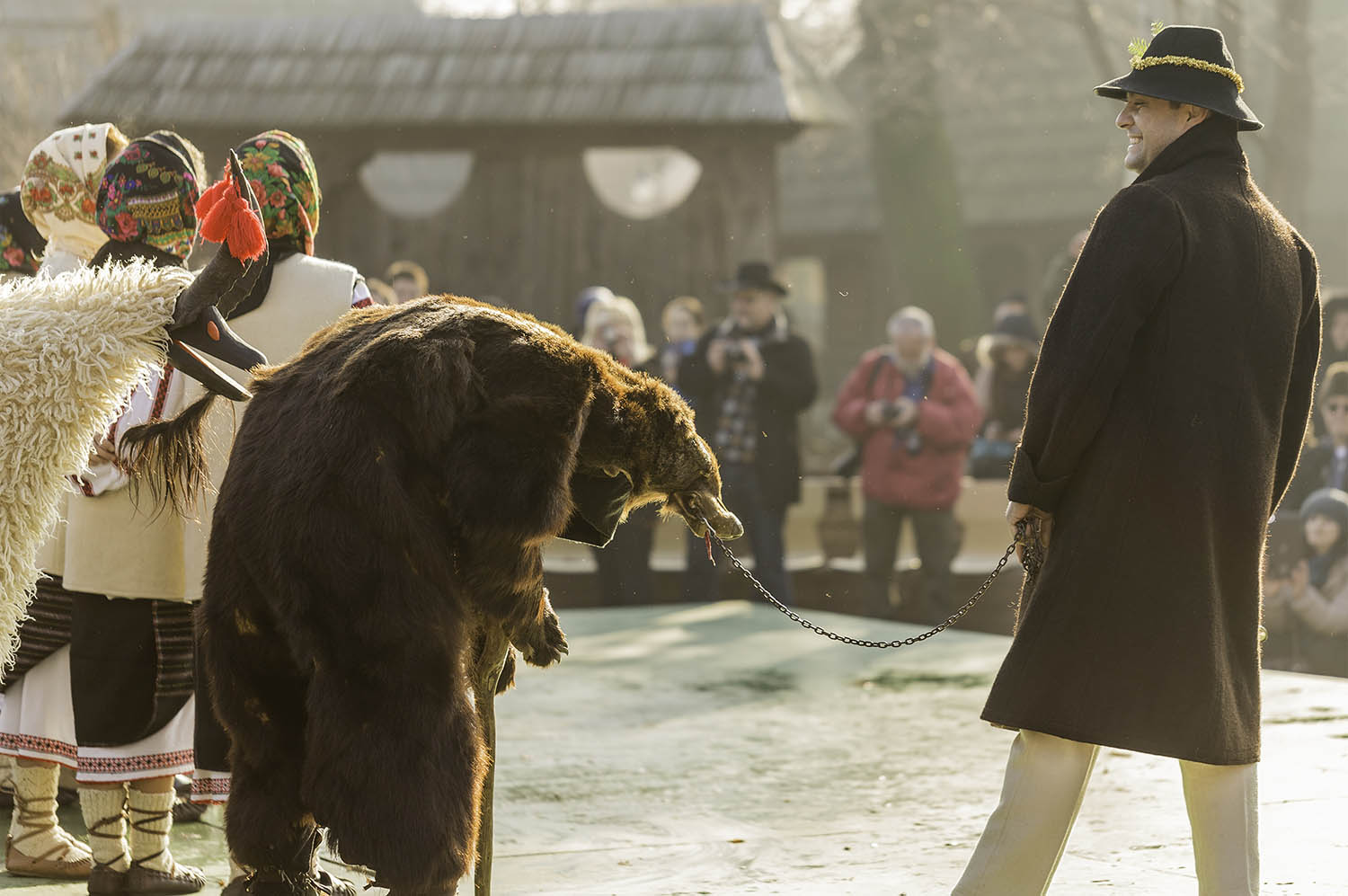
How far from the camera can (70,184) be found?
16.8 feet

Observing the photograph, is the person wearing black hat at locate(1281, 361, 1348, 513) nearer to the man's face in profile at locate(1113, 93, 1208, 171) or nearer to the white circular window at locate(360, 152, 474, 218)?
the man's face in profile at locate(1113, 93, 1208, 171)

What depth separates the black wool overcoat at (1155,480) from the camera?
12.3 ft

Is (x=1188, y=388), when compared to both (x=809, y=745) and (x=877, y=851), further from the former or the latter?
(x=809, y=745)

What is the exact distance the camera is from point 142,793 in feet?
15.1

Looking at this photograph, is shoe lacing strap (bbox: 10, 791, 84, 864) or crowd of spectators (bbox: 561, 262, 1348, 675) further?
crowd of spectators (bbox: 561, 262, 1348, 675)

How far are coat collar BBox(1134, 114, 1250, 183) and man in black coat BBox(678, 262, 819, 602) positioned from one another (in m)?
6.53

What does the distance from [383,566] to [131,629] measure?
1634 millimetres

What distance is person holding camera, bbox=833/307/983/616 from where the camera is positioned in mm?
Answer: 10359

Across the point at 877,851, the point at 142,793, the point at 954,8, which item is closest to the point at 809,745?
the point at 877,851

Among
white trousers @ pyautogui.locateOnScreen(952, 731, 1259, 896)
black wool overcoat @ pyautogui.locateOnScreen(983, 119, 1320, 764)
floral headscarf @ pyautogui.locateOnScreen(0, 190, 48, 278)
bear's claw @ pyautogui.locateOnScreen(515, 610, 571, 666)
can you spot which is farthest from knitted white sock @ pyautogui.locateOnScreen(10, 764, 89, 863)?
black wool overcoat @ pyautogui.locateOnScreen(983, 119, 1320, 764)

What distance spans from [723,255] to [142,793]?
35.6ft

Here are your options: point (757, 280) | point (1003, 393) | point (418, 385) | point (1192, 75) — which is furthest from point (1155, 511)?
point (1003, 393)

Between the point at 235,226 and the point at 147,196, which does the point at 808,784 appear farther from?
the point at 235,226

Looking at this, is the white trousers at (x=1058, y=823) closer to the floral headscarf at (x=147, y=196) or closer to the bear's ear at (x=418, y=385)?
the bear's ear at (x=418, y=385)
